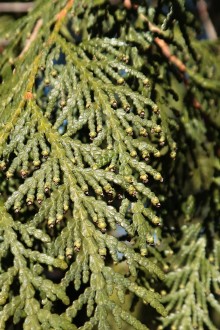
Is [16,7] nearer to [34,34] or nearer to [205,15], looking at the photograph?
[34,34]

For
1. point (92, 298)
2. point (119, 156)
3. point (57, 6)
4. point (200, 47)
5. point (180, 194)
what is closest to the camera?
point (92, 298)

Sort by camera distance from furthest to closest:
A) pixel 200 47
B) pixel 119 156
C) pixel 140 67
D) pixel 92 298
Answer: pixel 200 47, pixel 140 67, pixel 119 156, pixel 92 298

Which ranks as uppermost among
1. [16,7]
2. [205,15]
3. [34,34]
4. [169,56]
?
[16,7]

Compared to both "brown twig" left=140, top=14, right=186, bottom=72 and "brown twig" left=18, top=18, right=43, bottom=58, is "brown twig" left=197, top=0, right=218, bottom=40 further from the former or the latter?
"brown twig" left=18, top=18, right=43, bottom=58

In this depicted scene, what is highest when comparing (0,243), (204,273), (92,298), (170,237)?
(0,243)

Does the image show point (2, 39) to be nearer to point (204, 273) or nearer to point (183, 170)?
point (183, 170)

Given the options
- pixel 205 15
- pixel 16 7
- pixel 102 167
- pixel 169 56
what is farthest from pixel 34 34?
pixel 205 15

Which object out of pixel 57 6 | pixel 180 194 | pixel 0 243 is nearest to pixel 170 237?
pixel 180 194

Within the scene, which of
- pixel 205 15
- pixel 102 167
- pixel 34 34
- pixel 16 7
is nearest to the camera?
pixel 102 167

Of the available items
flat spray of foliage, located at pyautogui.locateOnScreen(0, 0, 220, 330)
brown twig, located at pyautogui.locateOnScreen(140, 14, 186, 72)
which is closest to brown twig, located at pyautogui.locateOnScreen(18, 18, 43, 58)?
flat spray of foliage, located at pyautogui.locateOnScreen(0, 0, 220, 330)

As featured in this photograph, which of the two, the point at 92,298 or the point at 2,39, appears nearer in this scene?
the point at 92,298
